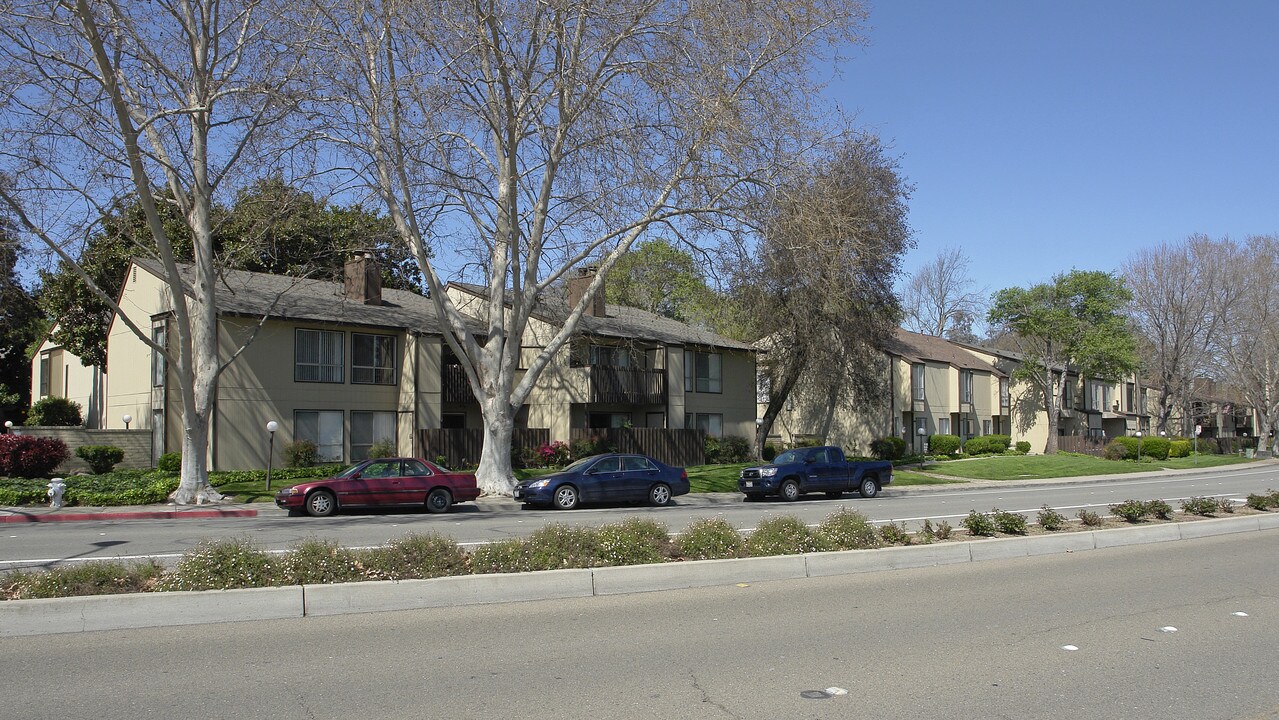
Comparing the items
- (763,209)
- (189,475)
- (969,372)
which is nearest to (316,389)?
(189,475)

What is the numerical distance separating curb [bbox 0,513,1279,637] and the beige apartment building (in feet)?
60.7

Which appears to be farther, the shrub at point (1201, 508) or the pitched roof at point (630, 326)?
the pitched roof at point (630, 326)

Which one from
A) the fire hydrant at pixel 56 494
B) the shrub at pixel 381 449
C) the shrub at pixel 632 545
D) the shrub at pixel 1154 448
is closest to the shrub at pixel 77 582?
the shrub at pixel 632 545

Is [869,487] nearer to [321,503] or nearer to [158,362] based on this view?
[321,503]

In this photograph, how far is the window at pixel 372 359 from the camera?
32250 mm

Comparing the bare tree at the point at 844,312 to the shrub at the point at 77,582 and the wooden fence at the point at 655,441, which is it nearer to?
the wooden fence at the point at 655,441

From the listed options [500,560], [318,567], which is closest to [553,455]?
[500,560]

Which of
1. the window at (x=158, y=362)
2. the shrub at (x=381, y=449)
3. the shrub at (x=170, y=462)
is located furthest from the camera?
the shrub at (x=381, y=449)

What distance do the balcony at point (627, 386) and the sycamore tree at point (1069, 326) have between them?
99.4 ft

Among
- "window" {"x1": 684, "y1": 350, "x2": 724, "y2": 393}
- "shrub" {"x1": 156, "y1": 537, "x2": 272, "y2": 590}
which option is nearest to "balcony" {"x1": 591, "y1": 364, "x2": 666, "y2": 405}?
"window" {"x1": 684, "y1": 350, "x2": 724, "y2": 393}

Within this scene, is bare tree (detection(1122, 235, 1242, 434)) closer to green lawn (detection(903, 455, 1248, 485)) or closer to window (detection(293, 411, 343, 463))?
green lawn (detection(903, 455, 1248, 485))

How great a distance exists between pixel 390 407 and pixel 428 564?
24.6 m

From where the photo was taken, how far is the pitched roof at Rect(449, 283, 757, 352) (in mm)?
34363

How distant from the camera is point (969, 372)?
6084 cm
